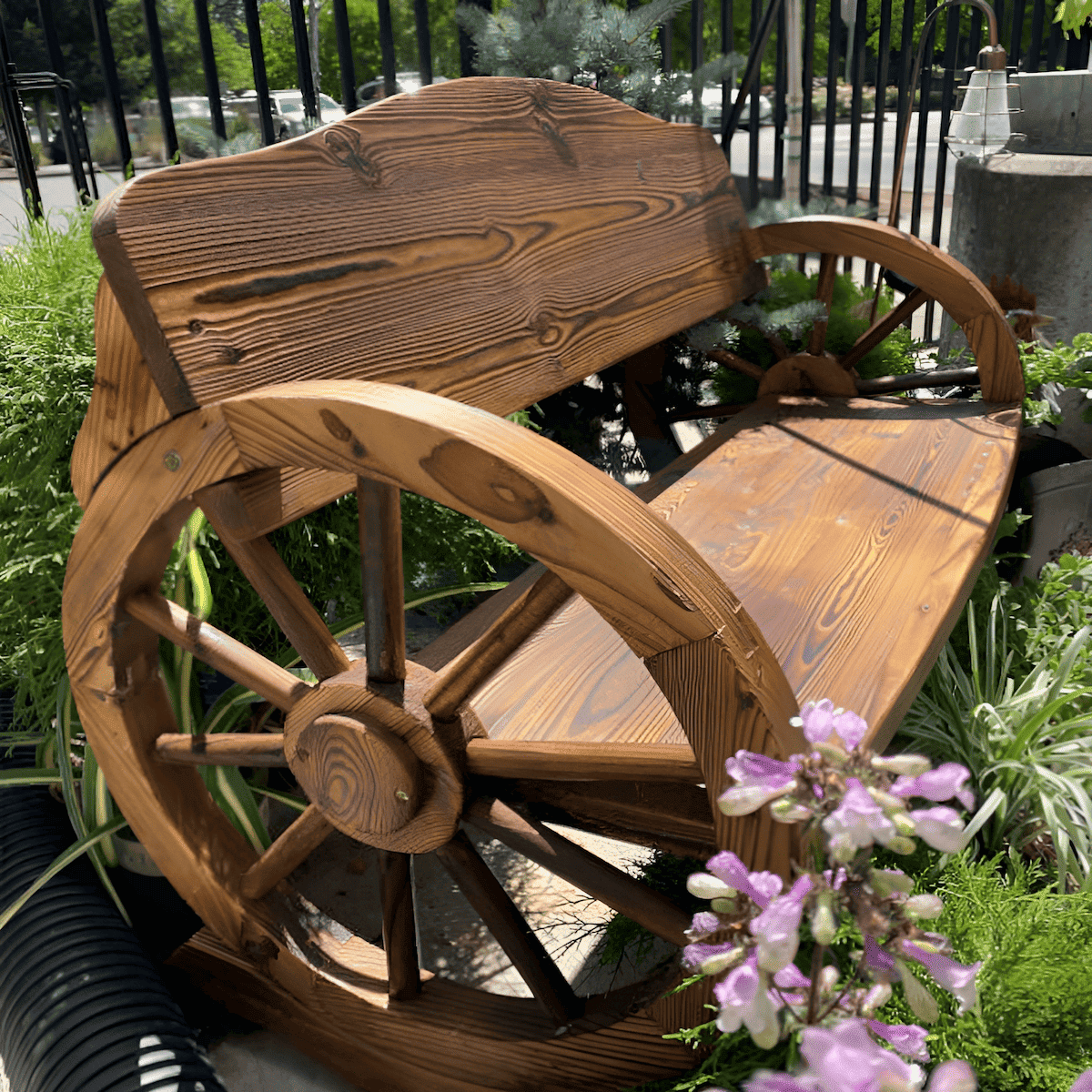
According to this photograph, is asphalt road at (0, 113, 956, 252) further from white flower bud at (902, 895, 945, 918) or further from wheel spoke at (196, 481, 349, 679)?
white flower bud at (902, 895, 945, 918)

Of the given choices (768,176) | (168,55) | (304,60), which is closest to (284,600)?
(304,60)

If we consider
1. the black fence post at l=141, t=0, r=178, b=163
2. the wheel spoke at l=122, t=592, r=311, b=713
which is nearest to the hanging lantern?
the black fence post at l=141, t=0, r=178, b=163

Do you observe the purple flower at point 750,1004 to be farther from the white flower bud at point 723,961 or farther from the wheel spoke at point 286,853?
the wheel spoke at point 286,853

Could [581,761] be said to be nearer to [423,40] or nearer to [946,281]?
[946,281]

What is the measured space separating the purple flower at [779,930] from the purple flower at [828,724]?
0.08 metres

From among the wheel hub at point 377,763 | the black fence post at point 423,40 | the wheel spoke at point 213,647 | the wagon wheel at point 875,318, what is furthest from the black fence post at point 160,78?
the wheel hub at point 377,763

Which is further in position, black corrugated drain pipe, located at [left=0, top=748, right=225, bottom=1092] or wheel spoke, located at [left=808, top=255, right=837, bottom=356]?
wheel spoke, located at [left=808, top=255, right=837, bottom=356]

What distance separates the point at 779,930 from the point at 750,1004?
4 cm

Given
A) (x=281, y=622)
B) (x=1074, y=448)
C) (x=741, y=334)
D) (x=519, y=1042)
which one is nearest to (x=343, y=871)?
(x=519, y=1042)

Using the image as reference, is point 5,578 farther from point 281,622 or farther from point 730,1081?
point 730,1081

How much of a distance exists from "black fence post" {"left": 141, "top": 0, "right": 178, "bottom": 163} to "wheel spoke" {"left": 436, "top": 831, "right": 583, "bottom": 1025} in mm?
2084

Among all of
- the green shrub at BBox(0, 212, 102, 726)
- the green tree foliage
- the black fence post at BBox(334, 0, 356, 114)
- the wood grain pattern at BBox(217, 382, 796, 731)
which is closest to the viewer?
the wood grain pattern at BBox(217, 382, 796, 731)

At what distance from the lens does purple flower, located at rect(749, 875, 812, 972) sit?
521 millimetres

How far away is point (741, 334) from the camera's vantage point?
8.87 feet
